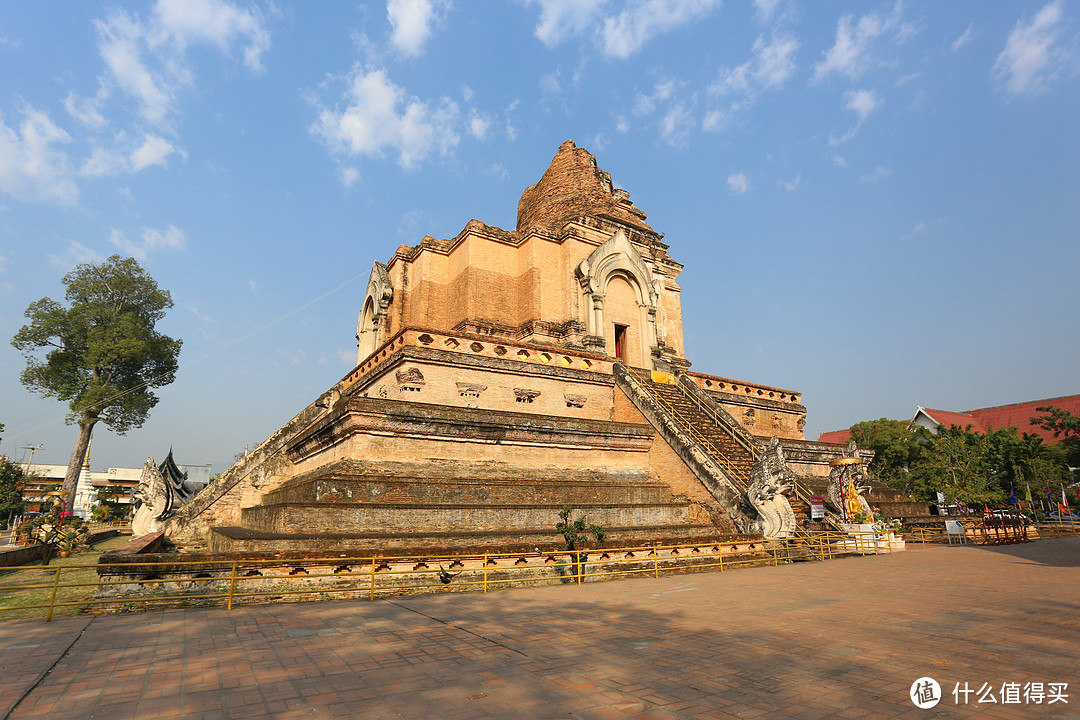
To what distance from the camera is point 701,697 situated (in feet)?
13.6

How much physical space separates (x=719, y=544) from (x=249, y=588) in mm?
8597

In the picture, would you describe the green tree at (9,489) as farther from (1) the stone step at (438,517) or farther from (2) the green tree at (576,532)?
(2) the green tree at (576,532)

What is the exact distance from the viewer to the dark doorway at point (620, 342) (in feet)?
71.6

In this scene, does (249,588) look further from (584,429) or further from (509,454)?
(584,429)

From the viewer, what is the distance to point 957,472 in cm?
2822

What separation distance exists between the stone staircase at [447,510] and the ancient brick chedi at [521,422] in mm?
38

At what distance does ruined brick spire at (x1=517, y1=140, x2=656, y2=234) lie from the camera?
23841 mm

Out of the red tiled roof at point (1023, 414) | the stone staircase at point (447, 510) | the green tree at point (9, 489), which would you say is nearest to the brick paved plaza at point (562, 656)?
the stone staircase at point (447, 510)

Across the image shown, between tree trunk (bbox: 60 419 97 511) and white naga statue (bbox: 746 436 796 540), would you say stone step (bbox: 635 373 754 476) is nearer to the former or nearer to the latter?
white naga statue (bbox: 746 436 796 540)

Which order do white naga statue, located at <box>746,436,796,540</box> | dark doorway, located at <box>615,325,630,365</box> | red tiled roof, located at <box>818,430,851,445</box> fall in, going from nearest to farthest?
1. white naga statue, located at <box>746,436,796,540</box>
2. dark doorway, located at <box>615,325,630,365</box>
3. red tiled roof, located at <box>818,430,851,445</box>

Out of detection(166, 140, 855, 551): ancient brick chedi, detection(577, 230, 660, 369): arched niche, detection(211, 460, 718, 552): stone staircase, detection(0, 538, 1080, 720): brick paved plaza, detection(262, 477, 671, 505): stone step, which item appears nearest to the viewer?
detection(0, 538, 1080, 720): brick paved plaza

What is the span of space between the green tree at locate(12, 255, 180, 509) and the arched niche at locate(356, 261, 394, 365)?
12.7 meters

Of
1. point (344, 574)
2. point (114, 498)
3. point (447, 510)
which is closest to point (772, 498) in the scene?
point (447, 510)

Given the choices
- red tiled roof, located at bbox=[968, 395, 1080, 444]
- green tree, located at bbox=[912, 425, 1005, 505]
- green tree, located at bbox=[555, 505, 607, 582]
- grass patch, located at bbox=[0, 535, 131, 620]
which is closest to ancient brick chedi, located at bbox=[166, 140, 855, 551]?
green tree, located at bbox=[555, 505, 607, 582]
